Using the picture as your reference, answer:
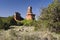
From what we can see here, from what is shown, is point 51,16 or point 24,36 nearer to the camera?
point 24,36

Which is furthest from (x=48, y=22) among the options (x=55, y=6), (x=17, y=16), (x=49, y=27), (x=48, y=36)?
(x=17, y=16)

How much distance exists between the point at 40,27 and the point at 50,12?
2268 mm

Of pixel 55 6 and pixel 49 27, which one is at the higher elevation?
pixel 55 6

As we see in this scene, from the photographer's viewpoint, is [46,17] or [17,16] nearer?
[46,17]

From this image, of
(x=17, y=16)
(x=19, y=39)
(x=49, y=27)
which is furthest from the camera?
(x=17, y=16)

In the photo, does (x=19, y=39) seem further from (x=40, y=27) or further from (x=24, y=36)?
(x=40, y=27)

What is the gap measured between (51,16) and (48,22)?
0.90 m

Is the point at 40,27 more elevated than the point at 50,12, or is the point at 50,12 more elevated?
the point at 50,12

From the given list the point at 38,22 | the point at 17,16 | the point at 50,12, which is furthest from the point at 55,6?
the point at 17,16

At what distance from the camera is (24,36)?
37.4ft

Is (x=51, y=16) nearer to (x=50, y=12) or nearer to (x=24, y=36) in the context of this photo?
(x=50, y=12)

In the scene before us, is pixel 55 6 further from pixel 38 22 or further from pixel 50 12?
pixel 38 22

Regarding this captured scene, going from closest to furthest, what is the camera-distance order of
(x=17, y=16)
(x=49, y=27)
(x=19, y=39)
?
(x=19, y=39), (x=49, y=27), (x=17, y=16)

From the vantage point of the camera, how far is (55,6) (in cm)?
2403
